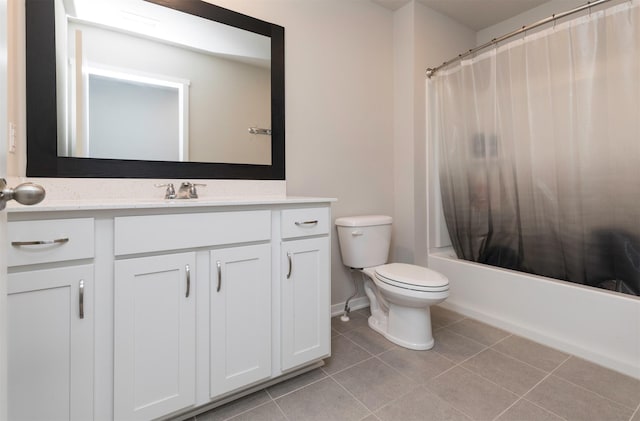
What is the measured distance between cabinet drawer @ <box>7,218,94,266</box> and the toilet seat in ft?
4.60

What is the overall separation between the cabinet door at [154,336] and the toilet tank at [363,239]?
1119 mm

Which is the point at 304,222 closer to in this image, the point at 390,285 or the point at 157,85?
the point at 390,285

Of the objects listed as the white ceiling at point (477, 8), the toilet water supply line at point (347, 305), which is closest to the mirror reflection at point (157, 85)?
the toilet water supply line at point (347, 305)

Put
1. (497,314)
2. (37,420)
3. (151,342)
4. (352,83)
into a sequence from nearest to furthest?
(37,420) → (151,342) → (497,314) → (352,83)

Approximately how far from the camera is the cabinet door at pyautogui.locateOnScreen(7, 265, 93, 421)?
881mm

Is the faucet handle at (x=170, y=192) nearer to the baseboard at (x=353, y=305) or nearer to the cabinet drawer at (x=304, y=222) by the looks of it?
the cabinet drawer at (x=304, y=222)

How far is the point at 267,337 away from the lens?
132 cm

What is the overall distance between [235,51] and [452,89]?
159 centimetres

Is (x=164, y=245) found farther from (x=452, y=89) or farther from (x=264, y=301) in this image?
(x=452, y=89)

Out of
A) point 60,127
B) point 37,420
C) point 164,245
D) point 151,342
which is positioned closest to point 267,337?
point 151,342

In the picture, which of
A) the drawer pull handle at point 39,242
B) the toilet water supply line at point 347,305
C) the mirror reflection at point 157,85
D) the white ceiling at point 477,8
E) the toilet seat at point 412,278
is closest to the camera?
the drawer pull handle at point 39,242

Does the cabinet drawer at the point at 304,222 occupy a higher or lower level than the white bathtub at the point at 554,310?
higher

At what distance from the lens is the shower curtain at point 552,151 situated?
155cm

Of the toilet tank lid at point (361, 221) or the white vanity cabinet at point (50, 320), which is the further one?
the toilet tank lid at point (361, 221)
